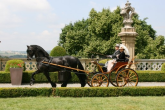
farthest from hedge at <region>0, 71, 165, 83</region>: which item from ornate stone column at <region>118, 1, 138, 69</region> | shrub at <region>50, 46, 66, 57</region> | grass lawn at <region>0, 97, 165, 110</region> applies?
grass lawn at <region>0, 97, 165, 110</region>

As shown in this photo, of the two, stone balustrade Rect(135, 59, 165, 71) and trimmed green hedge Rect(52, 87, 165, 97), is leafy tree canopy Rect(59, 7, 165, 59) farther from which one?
trimmed green hedge Rect(52, 87, 165, 97)

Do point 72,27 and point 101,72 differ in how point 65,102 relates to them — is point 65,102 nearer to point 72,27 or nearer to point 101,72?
point 101,72

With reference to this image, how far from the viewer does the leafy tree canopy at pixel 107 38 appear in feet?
104

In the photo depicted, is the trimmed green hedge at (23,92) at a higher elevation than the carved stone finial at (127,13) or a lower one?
lower

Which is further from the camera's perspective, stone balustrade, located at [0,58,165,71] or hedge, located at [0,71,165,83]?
stone balustrade, located at [0,58,165,71]

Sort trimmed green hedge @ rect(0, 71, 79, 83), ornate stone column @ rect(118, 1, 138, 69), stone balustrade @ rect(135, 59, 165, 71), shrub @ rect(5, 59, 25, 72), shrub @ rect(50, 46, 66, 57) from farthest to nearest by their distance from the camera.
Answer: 1. stone balustrade @ rect(135, 59, 165, 71)
2. shrub @ rect(50, 46, 66, 57)
3. ornate stone column @ rect(118, 1, 138, 69)
4. trimmed green hedge @ rect(0, 71, 79, 83)
5. shrub @ rect(5, 59, 25, 72)

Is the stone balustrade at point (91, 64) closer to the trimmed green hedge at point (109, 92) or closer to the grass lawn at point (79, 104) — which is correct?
the trimmed green hedge at point (109, 92)

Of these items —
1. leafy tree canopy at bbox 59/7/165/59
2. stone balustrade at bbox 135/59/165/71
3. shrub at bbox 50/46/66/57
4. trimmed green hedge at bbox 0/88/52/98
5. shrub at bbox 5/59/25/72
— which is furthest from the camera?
leafy tree canopy at bbox 59/7/165/59

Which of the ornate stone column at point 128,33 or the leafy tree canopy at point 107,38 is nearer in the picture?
the ornate stone column at point 128,33

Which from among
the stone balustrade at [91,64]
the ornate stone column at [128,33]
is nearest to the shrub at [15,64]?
the stone balustrade at [91,64]

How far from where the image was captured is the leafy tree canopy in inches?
1242

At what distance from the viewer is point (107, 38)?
34.2 m

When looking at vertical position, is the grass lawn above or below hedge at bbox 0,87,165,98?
below

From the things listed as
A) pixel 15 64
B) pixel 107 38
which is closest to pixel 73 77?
pixel 15 64
